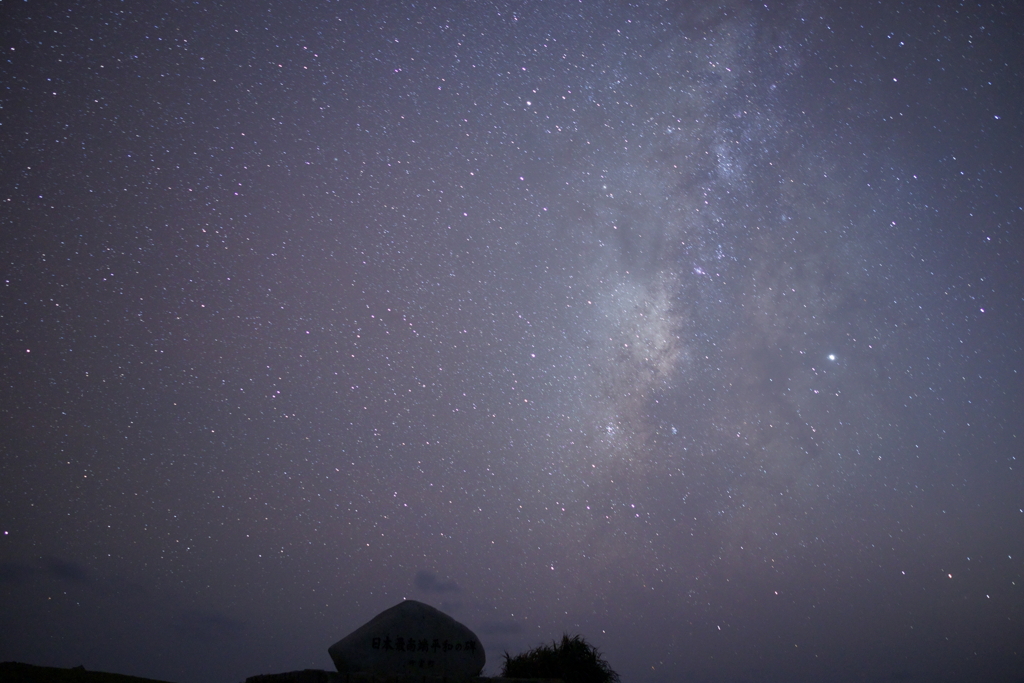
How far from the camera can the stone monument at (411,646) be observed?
32.2 ft

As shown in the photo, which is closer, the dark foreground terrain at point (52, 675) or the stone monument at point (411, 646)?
the stone monument at point (411, 646)

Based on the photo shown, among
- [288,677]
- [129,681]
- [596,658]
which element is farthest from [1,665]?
[596,658]

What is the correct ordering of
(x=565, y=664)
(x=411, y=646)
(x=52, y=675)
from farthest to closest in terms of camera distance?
(x=565, y=664) < (x=52, y=675) < (x=411, y=646)

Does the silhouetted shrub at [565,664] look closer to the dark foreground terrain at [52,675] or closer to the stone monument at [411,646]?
the stone monument at [411,646]

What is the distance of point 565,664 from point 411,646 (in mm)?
5846

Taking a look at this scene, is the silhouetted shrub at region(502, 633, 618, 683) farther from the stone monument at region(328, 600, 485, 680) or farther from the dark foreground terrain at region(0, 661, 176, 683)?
the dark foreground terrain at region(0, 661, 176, 683)

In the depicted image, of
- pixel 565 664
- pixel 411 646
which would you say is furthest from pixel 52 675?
pixel 565 664

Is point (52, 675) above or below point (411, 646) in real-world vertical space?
above

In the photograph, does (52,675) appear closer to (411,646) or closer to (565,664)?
(411,646)

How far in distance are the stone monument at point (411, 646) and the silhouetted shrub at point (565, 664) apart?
4.30 metres

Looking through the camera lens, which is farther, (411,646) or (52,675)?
(52,675)

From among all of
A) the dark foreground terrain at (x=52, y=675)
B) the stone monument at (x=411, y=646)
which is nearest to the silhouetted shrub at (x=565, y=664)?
the stone monument at (x=411, y=646)

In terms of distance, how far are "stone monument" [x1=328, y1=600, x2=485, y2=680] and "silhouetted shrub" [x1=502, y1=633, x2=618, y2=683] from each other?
430cm

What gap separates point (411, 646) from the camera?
10195mm
